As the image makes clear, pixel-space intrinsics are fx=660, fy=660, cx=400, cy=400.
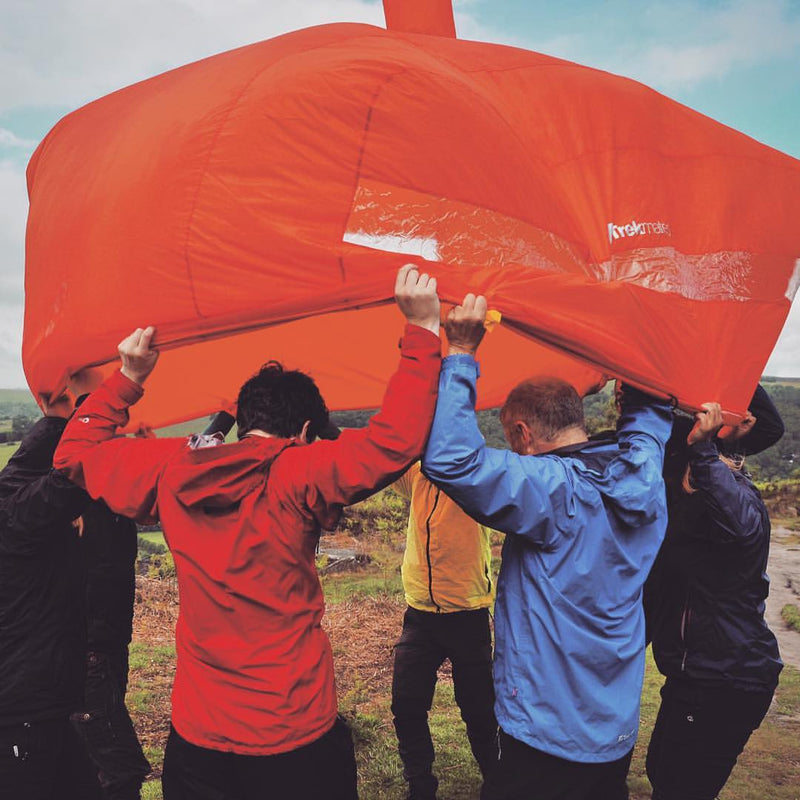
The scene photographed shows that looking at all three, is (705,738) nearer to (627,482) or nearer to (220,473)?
(627,482)

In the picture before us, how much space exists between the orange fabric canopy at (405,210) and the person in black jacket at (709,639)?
0.53 m

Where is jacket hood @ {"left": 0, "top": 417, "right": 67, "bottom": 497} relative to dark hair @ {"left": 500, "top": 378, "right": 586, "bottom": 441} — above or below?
below

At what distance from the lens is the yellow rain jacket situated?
13.8 ft

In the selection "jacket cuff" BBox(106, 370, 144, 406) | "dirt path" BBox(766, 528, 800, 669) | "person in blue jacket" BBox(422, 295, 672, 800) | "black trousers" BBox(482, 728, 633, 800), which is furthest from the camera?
"dirt path" BBox(766, 528, 800, 669)

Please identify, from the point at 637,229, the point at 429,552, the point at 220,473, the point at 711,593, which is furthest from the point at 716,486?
the point at 429,552

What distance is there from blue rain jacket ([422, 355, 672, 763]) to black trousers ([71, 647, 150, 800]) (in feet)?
8.61

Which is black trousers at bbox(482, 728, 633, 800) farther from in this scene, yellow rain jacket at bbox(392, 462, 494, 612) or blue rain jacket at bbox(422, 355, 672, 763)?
yellow rain jacket at bbox(392, 462, 494, 612)

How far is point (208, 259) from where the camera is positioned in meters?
2.29

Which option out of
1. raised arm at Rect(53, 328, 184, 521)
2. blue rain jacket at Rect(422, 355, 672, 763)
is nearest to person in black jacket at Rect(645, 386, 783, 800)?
blue rain jacket at Rect(422, 355, 672, 763)

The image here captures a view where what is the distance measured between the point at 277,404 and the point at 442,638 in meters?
2.53

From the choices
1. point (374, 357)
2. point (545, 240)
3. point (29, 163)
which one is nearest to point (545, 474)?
point (545, 240)

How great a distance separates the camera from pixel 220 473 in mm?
2070

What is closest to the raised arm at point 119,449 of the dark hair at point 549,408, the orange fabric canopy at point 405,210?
the orange fabric canopy at point 405,210

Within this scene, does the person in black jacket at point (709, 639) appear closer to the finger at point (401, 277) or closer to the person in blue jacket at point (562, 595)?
the person in blue jacket at point (562, 595)
